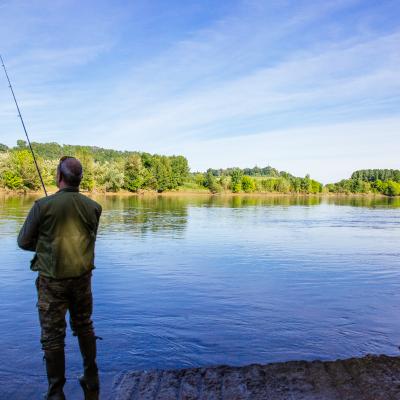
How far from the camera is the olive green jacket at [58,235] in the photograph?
491 cm

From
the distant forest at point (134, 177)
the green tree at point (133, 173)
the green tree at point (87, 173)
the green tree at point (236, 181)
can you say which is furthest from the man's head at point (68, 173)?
the green tree at point (236, 181)

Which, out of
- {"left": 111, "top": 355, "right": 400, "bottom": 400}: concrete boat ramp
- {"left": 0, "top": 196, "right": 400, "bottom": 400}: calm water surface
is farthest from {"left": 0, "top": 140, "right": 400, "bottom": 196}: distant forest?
{"left": 111, "top": 355, "right": 400, "bottom": 400}: concrete boat ramp

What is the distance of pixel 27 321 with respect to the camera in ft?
30.3

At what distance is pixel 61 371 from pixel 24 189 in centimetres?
10226

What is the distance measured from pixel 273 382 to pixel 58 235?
11.0ft

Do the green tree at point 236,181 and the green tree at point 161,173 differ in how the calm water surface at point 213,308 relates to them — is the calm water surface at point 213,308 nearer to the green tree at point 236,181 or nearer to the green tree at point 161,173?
the green tree at point 161,173

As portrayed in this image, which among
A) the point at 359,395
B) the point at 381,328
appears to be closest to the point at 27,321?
the point at 359,395

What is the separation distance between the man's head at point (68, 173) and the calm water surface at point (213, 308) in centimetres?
289

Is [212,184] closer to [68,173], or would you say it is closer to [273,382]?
[273,382]

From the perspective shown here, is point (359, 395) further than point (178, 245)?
No

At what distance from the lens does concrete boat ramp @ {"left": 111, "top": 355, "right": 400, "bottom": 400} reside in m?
5.36

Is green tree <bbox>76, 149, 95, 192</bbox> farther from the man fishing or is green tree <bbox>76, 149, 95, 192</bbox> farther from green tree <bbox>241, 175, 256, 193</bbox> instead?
the man fishing

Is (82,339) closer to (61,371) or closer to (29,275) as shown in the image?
(61,371)

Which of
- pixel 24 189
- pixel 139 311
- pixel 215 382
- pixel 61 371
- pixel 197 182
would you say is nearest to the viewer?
pixel 61 371
